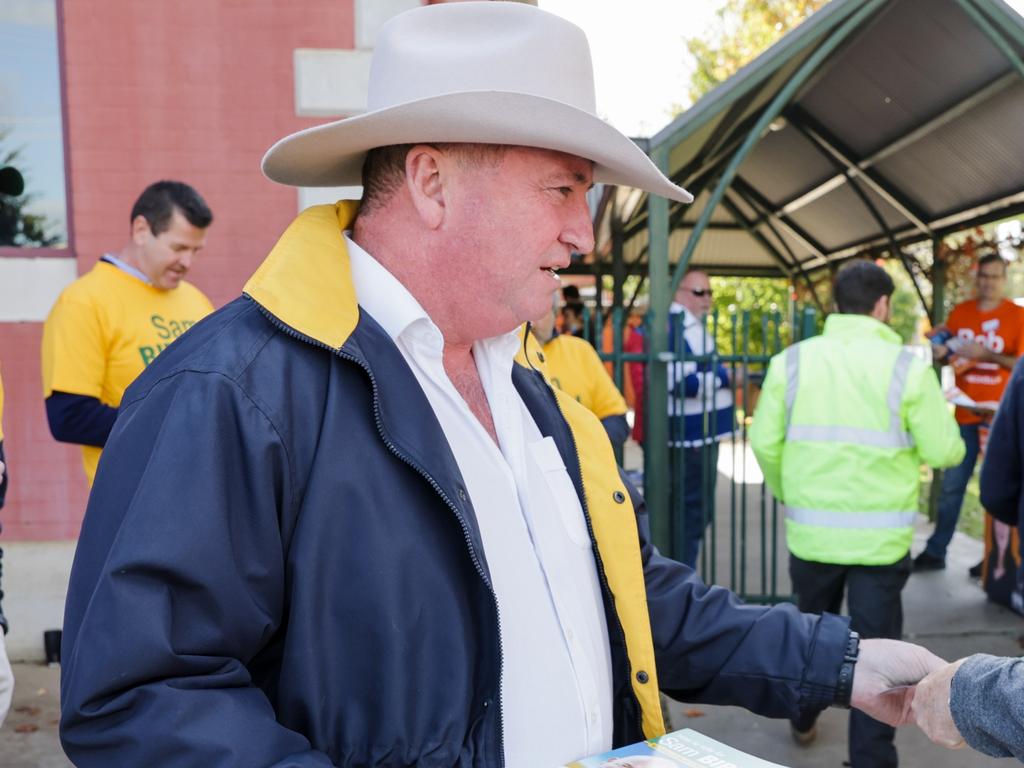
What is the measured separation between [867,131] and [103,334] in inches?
253

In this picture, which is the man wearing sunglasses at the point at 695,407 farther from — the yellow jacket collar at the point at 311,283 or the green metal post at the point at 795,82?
the yellow jacket collar at the point at 311,283

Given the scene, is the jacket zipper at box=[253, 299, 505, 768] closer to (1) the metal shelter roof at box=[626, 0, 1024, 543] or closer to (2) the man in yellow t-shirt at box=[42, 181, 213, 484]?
(2) the man in yellow t-shirt at box=[42, 181, 213, 484]

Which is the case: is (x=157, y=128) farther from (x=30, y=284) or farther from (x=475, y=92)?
(x=475, y=92)

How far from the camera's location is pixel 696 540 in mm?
5738

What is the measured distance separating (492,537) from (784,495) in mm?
2702

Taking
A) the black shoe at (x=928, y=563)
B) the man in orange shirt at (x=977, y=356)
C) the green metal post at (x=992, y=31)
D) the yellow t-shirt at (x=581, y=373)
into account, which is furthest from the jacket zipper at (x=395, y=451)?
the black shoe at (x=928, y=563)

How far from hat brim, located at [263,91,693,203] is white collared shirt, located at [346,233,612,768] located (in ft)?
0.56

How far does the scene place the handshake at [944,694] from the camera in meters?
1.64

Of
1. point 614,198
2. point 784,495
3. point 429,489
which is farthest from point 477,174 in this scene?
point 614,198

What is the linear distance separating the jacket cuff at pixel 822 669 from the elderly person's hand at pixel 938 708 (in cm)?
16

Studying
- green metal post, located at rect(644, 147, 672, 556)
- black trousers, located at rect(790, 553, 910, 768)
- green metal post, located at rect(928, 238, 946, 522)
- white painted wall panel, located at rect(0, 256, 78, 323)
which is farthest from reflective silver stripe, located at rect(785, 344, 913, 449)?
green metal post, located at rect(928, 238, 946, 522)

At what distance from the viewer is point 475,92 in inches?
53.7

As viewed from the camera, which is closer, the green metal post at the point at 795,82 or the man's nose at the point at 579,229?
the man's nose at the point at 579,229

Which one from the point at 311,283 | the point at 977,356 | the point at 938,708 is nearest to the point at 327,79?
the point at 311,283
